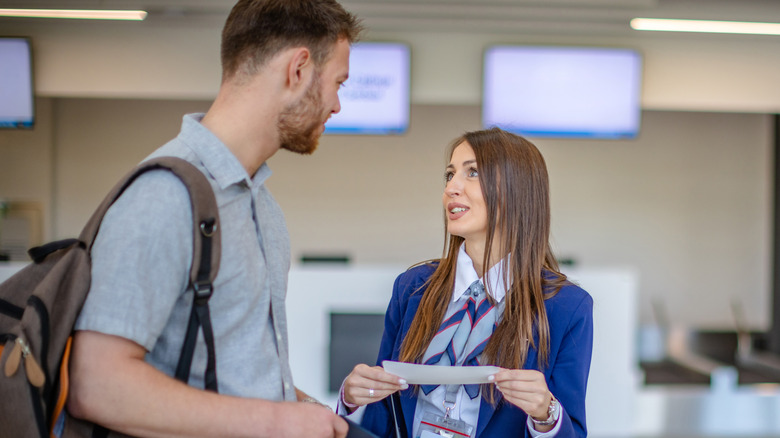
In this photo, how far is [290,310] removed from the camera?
322cm

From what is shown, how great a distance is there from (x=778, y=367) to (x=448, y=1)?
352 centimetres

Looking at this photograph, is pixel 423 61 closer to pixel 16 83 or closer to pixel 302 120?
pixel 16 83

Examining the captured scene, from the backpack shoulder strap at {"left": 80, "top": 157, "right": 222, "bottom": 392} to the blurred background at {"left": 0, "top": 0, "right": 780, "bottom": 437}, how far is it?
3.36 meters

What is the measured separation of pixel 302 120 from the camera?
1112mm

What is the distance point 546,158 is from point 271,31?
425cm

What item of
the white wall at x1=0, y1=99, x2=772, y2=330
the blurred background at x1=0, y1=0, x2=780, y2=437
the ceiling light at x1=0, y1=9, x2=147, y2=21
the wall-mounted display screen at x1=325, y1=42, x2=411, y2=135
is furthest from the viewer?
the white wall at x1=0, y1=99, x2=772, y2=330

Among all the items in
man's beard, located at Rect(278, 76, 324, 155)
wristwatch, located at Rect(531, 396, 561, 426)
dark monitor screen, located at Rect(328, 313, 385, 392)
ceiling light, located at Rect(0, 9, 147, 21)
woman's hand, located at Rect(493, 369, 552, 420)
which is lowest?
dark monitor screen, located at Rect(328, 313, 385, 392)

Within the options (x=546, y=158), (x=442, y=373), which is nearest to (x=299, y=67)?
(x=442, y=373)

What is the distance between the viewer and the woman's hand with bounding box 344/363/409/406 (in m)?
1.40

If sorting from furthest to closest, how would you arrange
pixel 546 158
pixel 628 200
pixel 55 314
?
pixel 628 200 → pixel 546 158 → pixel 55 314

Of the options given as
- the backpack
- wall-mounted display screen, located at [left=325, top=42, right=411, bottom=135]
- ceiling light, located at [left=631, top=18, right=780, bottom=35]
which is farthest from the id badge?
ceiling light, located at [left=631, top=18, right=780, bottom=35]

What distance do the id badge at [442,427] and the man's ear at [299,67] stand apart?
922 mm

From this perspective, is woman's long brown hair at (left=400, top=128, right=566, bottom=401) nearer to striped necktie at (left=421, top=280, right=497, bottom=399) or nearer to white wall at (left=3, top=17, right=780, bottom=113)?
striped necktie at (left=421, top=280, right=497, bottom=399)

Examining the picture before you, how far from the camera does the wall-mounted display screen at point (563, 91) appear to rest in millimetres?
4070
